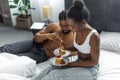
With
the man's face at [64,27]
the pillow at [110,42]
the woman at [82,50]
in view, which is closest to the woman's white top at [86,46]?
the woman at [82,50]

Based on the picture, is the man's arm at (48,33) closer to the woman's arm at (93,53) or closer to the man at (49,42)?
the man at (49,42)

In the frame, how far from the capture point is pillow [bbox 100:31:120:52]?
2.03m

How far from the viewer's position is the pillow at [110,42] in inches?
79.9

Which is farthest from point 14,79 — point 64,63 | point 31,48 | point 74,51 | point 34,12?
point 34,12

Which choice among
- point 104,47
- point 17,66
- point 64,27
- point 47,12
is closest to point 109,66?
point 104,47

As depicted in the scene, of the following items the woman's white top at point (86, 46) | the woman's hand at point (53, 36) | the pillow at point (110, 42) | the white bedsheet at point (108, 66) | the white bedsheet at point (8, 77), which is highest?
the woman's white top at point (86, 46)

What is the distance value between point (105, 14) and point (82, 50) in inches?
37.9

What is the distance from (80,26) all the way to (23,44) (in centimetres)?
92

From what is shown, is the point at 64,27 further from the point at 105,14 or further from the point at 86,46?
the point at 105,14

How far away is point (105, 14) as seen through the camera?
2340 millimetres

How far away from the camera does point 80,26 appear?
4.71ft

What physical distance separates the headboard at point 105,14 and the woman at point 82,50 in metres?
0.86

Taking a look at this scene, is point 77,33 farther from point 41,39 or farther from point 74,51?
point 41,39

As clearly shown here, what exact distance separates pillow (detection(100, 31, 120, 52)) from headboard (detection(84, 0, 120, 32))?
0.54 feet
